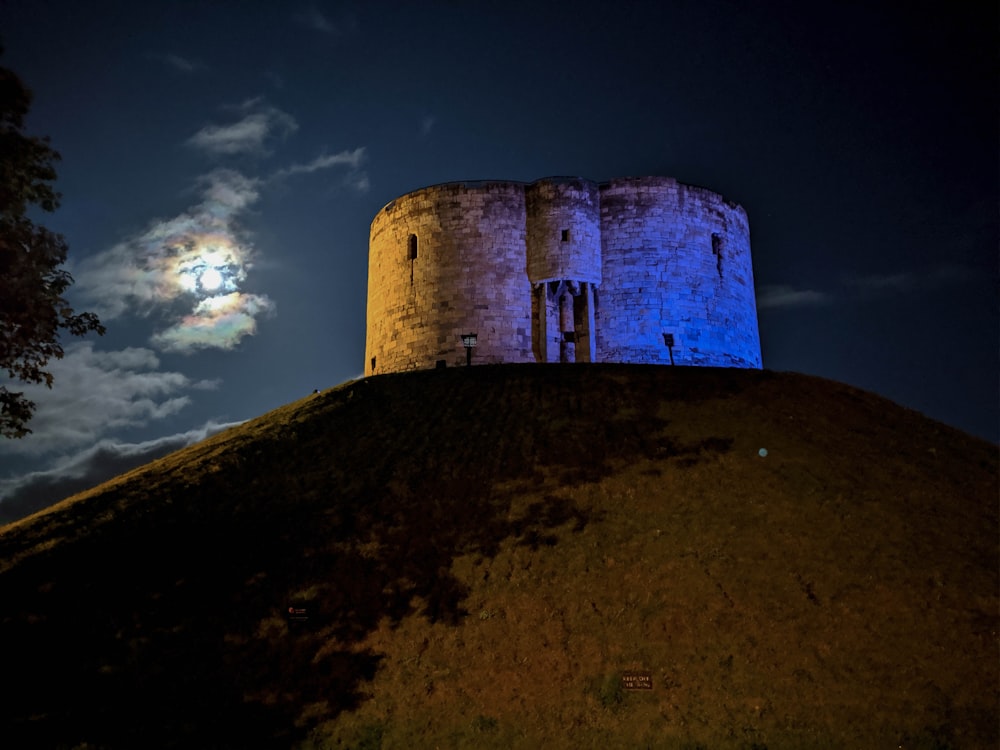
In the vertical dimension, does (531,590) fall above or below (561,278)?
below

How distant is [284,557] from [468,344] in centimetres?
1513

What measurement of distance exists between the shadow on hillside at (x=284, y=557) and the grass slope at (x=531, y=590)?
0.06 meters

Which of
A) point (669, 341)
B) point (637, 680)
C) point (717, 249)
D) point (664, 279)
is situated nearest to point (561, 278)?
Result: point (664, 279)

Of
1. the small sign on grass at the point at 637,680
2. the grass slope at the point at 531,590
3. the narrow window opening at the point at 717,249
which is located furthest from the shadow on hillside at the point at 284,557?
the narrow window opening at the point at 717,249

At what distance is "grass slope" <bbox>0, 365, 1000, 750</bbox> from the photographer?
11.9m

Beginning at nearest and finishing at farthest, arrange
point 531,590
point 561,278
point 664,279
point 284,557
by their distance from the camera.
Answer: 1. point 531,590
2. point 284,557
3. point 561,278
4. point 664,279

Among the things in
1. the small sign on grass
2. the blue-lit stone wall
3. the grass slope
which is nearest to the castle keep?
the blue-lit stone wall

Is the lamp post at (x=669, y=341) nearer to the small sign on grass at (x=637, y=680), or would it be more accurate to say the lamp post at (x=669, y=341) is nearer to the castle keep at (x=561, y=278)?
the castle keep at (x=561, y=278)

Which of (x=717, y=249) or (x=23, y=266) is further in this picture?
(x=717, y=249)

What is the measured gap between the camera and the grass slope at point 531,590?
1188 cm

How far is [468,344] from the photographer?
99.7 ft

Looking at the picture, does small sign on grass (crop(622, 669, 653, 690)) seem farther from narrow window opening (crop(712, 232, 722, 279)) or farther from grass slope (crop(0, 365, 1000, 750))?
narrow window opening (crop(712, 232, 722, 279))

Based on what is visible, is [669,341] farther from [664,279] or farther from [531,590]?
[531,590]

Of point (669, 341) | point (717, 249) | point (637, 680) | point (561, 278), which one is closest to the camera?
point (637, 680)
